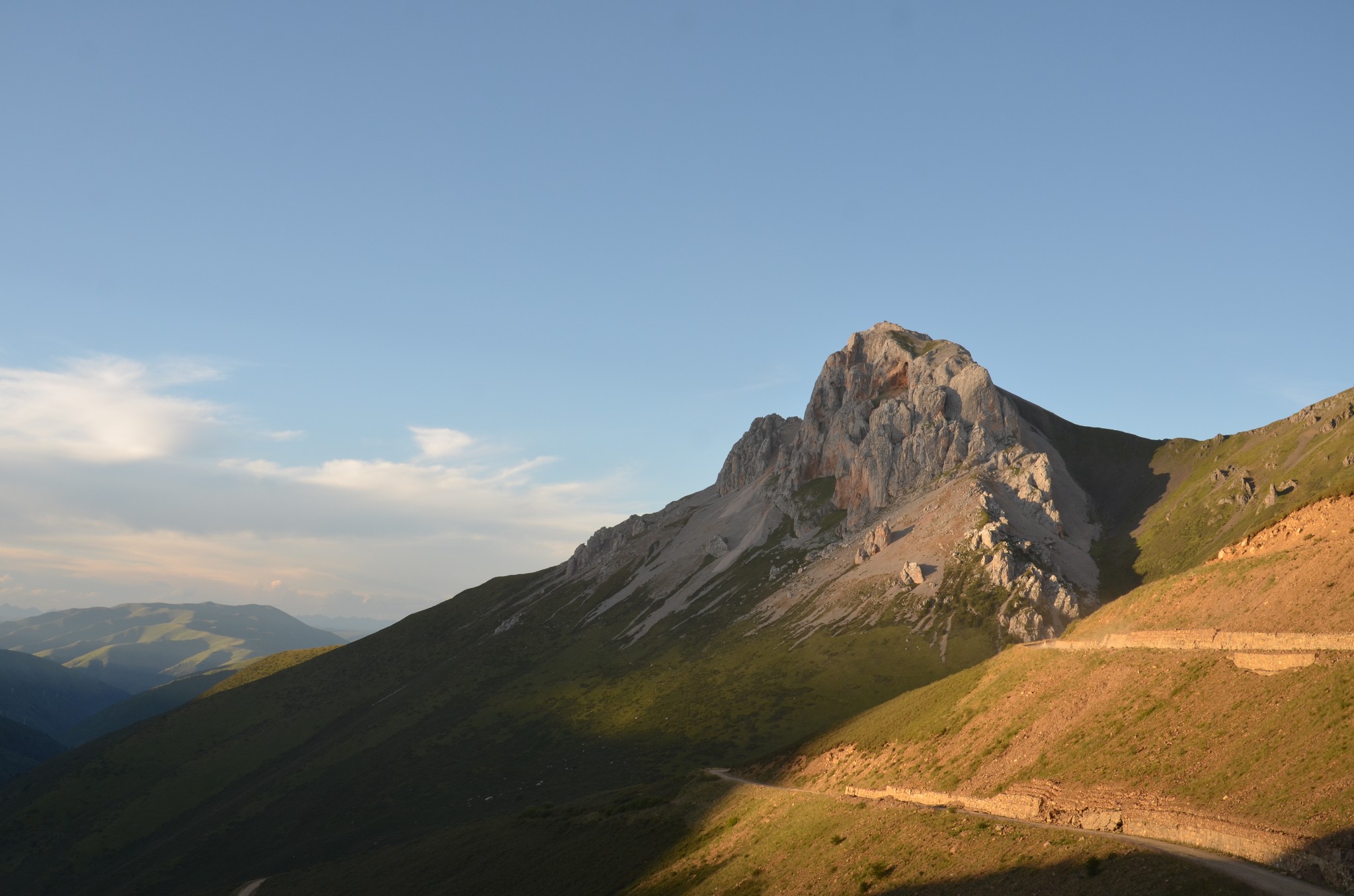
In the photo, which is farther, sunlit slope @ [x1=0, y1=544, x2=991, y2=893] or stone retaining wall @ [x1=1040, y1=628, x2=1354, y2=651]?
sunlit slope @ [x1=0, y1=544, x2=991, y2=893]

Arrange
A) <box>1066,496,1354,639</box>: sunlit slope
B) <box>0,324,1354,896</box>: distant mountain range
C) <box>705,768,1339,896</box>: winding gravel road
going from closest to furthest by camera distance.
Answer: <box>705,768,1339,896</box>: winding gravel road, <box>0,324,1354,896</box>: distant mountain range, <box>1066,496,1354,639</box>: sunlit slope

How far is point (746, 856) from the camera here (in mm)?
65562

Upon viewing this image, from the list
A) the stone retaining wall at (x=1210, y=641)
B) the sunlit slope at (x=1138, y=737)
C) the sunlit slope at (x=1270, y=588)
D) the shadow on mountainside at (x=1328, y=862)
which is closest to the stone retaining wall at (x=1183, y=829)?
the shadow on mountainside at (x=1328, y=862)

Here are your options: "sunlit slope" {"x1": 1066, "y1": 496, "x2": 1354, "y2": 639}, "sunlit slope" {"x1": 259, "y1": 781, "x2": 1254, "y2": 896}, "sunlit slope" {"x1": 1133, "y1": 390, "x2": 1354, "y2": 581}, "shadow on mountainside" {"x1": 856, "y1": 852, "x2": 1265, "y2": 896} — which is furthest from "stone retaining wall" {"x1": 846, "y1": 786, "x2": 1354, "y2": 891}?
"sunlit slope" {"x1": 1133, "y1": 390, "x2": 1354, "y2": 581}

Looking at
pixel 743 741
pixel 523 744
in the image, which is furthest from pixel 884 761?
pixel 523 744

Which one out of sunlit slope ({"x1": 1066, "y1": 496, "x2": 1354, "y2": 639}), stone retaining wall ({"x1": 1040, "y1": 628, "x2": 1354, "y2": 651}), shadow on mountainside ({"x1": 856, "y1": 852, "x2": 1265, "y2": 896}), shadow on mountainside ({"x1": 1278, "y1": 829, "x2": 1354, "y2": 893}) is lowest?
shadow on mountainside ({"x1": 856, "y1": 852, "x2": 1265, "y2": 896})

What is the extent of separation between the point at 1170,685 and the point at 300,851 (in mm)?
137954

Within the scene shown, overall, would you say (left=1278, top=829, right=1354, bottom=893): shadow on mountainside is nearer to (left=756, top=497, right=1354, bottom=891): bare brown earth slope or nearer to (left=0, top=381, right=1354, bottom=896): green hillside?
(left=756, top=497, right=1354, bottom=891): bare brown earth slope

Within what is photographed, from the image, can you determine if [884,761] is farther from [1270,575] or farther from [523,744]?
[523,744]

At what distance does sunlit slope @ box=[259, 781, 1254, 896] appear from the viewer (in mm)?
41875

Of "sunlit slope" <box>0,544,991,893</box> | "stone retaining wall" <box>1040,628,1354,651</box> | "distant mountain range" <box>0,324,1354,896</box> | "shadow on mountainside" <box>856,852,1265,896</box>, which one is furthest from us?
"sunlit slope" <box>0,544,991,893</box>

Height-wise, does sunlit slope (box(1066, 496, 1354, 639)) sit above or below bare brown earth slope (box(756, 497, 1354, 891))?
above

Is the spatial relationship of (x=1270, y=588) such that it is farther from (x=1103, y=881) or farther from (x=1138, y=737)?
(x=1103, y=881)

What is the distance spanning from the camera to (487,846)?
98.6 metres
